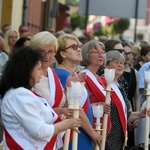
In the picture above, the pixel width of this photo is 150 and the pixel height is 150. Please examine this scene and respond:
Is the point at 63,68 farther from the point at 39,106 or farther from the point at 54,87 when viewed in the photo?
the point at 39,106

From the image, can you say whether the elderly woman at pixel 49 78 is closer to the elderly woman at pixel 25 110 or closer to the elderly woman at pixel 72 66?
the elderly woman at pixel 72 66

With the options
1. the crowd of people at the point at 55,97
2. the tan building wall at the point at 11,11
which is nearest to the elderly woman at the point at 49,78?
the crowd of people at the point at 55,97

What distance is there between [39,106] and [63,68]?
172 centimetres

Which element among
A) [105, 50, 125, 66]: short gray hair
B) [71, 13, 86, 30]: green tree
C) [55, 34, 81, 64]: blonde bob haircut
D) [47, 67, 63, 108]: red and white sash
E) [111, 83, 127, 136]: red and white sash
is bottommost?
[111, 83, 127, 136]: red and white sash

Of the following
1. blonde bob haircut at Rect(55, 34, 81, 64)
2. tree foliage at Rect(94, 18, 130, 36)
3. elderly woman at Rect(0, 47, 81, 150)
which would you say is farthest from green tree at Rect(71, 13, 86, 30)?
elderly woman at Rect(0, 47, 81, 150)

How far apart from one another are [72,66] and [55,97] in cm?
80

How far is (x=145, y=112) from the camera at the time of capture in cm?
900

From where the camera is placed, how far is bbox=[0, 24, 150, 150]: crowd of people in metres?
6.32

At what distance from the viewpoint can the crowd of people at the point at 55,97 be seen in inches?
249

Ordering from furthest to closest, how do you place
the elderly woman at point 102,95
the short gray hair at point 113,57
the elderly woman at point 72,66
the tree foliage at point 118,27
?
the tree foliage at point 118,27
the short gray hair at point 113,57
the elderly woman at point 102,95
the elderly woman at point 72,66

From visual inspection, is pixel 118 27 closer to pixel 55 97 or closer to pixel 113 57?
pixel 113 57

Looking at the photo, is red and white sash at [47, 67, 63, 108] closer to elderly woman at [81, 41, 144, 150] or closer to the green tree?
elderly woman at [81, 41, 144, 150]

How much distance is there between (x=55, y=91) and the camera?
737 centimetres

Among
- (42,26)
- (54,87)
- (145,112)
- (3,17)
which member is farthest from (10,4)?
(54,87)
